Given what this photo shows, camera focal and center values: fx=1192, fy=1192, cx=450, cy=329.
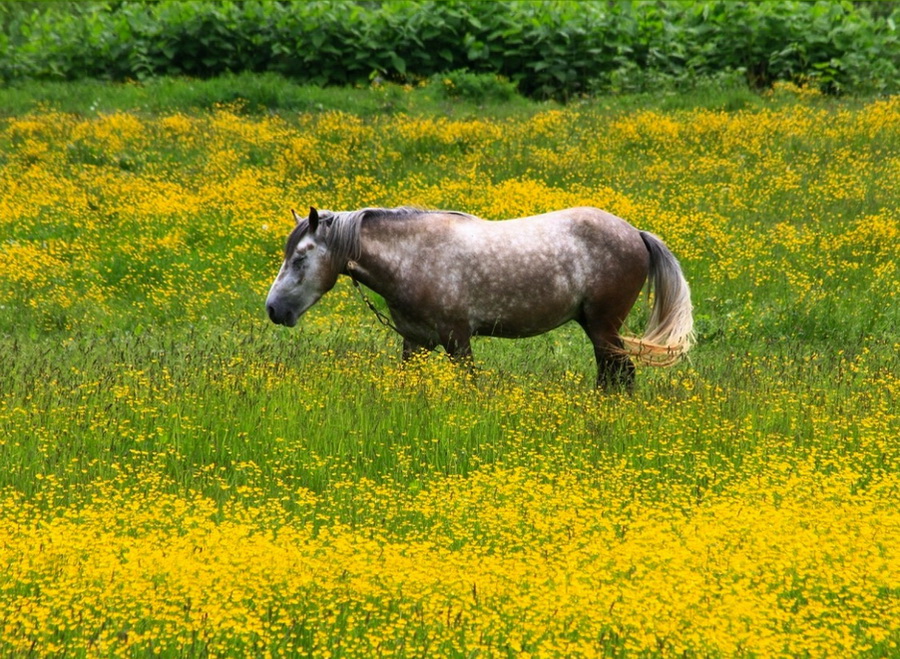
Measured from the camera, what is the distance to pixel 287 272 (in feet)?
31.4

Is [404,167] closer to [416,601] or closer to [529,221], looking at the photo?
[529,221]

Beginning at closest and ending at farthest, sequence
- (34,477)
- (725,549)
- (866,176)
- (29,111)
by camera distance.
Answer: (725,549), (34,477), (866,176), (29,111)

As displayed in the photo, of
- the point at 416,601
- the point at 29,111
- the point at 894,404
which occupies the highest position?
the point at 416,601

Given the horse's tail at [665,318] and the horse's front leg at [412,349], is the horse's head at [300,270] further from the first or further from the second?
the horse's tail at [665,318]

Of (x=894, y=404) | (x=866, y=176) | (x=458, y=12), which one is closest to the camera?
(x=894, y=404)

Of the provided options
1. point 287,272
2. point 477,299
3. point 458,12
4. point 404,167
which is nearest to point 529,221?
point 477,299

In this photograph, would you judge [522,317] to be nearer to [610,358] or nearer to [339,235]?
[610,358]

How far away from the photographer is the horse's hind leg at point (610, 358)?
10.0 m

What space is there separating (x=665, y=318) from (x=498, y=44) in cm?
1477

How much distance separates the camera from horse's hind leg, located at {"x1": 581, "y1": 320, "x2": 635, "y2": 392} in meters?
10.0

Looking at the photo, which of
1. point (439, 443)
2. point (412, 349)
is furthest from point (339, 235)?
point (439, 443)

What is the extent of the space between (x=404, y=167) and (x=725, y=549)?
12.5m

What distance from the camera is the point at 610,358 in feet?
32.9

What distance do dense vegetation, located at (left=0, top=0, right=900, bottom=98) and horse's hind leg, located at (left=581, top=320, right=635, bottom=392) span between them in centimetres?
1333
